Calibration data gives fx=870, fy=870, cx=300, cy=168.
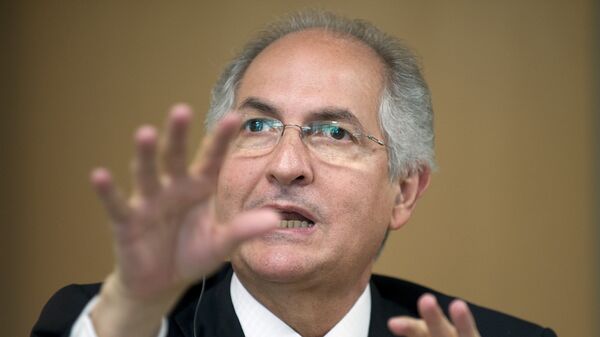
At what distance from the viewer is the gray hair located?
2303mm

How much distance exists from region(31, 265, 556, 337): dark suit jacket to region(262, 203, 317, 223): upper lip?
0.98ft

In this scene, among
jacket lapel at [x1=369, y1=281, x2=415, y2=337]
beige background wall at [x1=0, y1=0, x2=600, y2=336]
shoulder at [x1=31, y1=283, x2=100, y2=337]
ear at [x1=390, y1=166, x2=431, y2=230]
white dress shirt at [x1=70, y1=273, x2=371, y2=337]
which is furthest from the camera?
beige background wall at [x1=0, y1=0, x2=600, y2=336]

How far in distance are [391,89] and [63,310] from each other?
1.02 meters

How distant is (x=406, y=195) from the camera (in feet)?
7.89

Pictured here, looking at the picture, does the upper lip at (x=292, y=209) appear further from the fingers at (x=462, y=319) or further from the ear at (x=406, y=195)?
the fingers at (x=462, y=319)

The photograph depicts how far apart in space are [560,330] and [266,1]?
1717mm

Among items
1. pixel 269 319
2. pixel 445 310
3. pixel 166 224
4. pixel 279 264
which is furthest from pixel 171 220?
pixel 445 310

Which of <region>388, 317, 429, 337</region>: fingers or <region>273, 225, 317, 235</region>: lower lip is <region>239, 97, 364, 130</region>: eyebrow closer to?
<region>273, 225, 317, 235</region>: lower lip

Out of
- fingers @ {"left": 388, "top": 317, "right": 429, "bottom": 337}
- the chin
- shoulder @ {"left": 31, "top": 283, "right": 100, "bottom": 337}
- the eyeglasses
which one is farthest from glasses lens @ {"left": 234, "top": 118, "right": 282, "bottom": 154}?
fingers @ {"left": 388, "top": 317, "right": 429, "bottom": 337}

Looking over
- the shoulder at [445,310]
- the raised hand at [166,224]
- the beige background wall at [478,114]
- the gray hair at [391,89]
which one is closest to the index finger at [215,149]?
the raised hand at [166,224]

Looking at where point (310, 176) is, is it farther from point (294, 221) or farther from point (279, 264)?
point (279, 264)

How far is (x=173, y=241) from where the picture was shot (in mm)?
1414

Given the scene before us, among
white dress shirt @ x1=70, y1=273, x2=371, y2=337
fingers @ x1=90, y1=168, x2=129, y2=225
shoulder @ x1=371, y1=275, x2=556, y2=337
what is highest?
fingers @ x1=90, y1=168, x2=129, y2=225

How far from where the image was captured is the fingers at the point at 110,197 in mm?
1288
